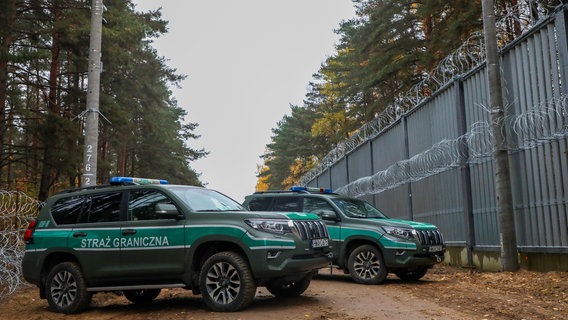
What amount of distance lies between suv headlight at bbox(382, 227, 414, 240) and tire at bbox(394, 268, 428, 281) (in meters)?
0.88

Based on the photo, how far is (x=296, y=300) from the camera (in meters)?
8.45

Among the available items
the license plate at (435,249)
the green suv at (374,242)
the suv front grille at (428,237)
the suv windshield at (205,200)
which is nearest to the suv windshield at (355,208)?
the green suv at (374,242)

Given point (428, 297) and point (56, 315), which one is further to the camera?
point (428, 297)

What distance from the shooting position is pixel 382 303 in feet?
26.7

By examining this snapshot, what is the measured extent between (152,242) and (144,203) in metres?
0.71

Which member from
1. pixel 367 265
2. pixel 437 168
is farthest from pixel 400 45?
pixel 367 265

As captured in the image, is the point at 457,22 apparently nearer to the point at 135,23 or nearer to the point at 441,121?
the point at 441,121

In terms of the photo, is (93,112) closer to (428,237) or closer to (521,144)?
(428,237)

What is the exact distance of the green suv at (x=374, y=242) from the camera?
34.9 feet

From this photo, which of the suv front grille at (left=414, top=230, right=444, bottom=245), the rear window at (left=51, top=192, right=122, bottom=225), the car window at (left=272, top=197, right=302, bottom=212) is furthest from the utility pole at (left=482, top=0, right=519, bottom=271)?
the rear window at (left=51, top=192, right=122, bottom=225)

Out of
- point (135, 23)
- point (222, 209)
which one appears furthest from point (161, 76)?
point (222, 209)

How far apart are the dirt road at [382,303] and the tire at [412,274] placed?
0.28 m

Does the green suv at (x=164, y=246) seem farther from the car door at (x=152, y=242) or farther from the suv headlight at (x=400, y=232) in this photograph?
the suv headlight at (x=400, y=232)

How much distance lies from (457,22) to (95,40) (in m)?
14.1
